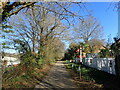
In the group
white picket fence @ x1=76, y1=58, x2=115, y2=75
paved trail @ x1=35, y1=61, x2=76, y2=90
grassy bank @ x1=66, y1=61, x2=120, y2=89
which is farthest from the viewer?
white picket fence @ x1=76, y1=58, x2=115, y2=75

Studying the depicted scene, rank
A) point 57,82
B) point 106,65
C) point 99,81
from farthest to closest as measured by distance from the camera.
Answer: point 106,65, point 57,82, point 99,81

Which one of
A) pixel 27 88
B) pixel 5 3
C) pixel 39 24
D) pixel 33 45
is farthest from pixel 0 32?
pixel 39 24

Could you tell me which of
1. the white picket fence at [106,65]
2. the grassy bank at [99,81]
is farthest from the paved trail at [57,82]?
the white picket fence at [106,65]

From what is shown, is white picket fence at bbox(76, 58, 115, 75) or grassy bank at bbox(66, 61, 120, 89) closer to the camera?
grassy bank at bbox(66, 61, 120, 89)

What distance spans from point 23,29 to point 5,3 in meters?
11.1

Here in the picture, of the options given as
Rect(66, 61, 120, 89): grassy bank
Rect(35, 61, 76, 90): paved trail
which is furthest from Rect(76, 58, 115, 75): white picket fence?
Rect(35, 61, 76, 90): paved trail

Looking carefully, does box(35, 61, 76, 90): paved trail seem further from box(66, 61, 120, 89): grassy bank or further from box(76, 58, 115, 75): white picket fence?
box(76, 58, 115, 75): white picket fence

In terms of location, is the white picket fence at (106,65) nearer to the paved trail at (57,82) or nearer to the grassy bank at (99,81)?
the grassy bank at (99,81)

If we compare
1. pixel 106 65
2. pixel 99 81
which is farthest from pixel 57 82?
pixel 106 65

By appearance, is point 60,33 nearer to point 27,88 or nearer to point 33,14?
point 33,14

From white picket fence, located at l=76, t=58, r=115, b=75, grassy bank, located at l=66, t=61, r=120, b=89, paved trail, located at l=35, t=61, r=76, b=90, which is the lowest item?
paved trail, located at l=35, t=61, r=76, b=90

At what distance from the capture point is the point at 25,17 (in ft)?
44.5

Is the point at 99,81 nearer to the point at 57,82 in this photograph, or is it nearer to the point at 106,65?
the point at 57,82

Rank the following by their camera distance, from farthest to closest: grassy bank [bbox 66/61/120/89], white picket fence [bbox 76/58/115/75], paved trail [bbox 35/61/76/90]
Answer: white picket fence [bbox 76/58/115/75]
paved trail [bbox 35/61/76/90]
grassy bank [bbox 66/61/120/89]
